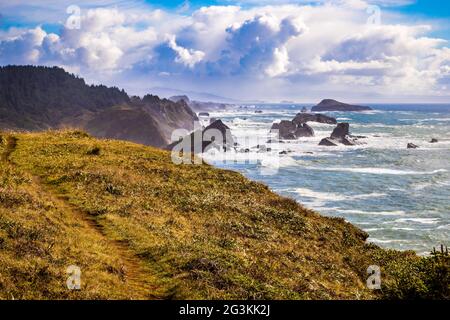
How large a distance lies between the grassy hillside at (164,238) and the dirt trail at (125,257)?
6 cm

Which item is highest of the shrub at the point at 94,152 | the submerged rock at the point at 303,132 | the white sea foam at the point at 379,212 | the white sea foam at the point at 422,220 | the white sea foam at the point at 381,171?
the submerged rock at the point at 303,132

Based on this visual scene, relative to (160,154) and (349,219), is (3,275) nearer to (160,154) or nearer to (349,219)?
(160,154)

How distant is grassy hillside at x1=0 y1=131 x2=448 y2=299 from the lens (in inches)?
656

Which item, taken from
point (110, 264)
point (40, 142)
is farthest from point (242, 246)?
point (40, 142)

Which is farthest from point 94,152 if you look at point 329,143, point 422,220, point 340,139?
point 340,139

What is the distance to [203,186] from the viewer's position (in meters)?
36.2

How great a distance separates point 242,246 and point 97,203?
30.6ft

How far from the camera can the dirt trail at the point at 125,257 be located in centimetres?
1659

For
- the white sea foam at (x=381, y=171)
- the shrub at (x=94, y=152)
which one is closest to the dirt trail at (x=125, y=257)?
the shrub at (x=94, y=152)

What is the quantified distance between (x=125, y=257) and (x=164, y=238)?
2.80 m

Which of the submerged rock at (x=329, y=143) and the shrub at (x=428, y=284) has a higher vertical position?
the submerged rock at (x=329, y=143)

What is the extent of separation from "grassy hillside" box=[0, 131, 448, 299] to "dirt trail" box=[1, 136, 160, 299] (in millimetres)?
56

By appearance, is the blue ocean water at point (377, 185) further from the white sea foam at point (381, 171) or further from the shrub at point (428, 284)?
the shrub at point (428, 284)

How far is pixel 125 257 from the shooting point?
2005cm
